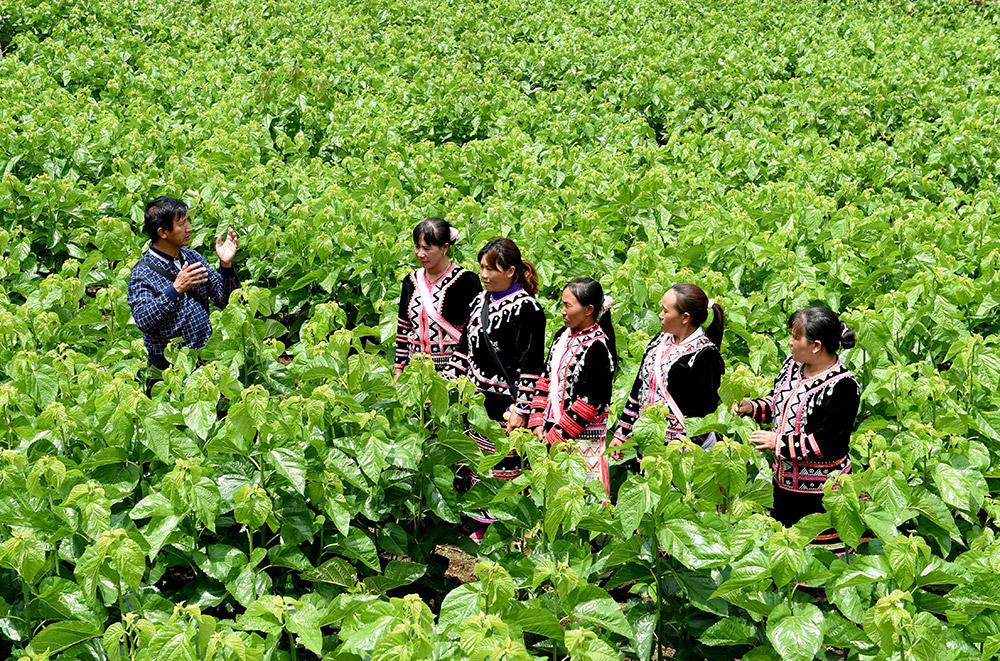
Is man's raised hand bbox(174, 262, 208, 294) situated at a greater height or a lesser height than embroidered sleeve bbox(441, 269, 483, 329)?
greater

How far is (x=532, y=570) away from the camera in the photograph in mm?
3236

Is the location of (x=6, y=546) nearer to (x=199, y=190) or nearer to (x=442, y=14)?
(x=199, y=190)

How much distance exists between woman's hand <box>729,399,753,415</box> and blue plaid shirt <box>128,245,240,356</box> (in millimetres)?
2575

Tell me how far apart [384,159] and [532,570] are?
18.0ft

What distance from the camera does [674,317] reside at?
4.11 m

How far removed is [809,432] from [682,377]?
0.56m

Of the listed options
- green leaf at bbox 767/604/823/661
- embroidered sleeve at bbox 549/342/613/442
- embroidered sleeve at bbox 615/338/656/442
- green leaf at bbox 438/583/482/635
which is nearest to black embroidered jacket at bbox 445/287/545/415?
embroidered sleeve at bbox 549/342/613/442

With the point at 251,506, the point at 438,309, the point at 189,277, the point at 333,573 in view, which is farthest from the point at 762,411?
the point at 189,277

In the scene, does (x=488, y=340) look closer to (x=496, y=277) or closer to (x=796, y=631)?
(x=496, y=277)

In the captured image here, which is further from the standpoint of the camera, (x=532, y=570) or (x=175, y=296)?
(x=175, y=296)

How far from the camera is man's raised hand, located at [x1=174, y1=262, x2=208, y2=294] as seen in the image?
4.67 m

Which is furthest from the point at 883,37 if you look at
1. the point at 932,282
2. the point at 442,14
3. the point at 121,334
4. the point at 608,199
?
the point at 121,334

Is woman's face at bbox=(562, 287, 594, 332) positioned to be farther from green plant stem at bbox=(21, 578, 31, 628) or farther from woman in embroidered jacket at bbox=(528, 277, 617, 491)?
green plant stem at bbox=(21, 578, 31, 628)

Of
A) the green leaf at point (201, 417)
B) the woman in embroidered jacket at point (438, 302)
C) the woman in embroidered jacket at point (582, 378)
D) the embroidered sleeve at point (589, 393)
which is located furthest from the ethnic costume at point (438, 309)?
the green leaf at point (201, 417)
